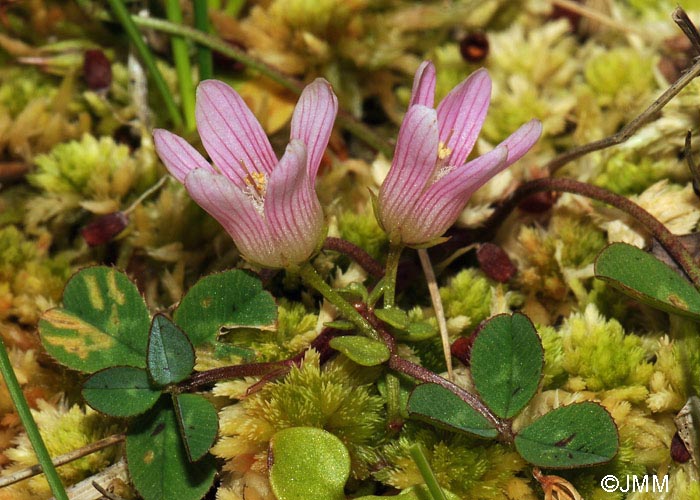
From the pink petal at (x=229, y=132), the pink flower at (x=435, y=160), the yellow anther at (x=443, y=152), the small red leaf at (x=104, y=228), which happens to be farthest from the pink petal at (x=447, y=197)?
the small red leaf at (x=104, y=228)

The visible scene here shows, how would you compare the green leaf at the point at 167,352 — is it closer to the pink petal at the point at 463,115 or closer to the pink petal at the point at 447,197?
the pink petal at the point at 447,197

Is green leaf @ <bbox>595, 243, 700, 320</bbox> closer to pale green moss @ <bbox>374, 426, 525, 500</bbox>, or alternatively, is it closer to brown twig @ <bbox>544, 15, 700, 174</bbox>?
brown twig @ <bbox>544, 15, 700, 174</bbox>

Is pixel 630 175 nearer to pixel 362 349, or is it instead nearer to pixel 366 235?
pixel 366 235

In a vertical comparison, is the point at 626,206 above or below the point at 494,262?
above

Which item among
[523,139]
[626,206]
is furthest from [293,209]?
[626,206]

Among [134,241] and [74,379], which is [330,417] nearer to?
[74,379]

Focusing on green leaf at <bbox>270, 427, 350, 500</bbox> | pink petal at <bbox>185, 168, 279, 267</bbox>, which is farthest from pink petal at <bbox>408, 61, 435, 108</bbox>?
green leaf at <bbox>270, 427, 350, 500</bbox>
